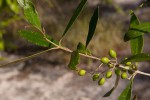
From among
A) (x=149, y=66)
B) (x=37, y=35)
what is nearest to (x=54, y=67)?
(x=149, y=66)

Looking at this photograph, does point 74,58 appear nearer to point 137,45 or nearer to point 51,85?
point 137,45

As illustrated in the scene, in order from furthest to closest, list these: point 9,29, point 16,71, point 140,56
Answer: point 9,29, point 16,71, point 140,56

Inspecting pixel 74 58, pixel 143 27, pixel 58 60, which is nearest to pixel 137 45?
pixel 143 27

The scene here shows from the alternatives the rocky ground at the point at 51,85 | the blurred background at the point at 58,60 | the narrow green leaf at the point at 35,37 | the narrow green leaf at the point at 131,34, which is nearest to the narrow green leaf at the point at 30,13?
the narrow green leaf at the point at 35,37

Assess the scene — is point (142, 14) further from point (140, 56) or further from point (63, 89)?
point (140, 56)

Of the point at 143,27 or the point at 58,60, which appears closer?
the point at 143,27

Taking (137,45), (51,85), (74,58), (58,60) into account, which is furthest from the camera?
(58,60)

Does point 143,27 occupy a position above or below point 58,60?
above

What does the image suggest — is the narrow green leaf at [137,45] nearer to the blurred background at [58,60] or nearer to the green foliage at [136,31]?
the green foliage at [136,31]
